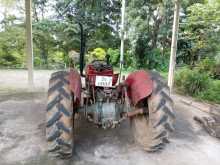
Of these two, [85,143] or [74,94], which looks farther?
[85,143]

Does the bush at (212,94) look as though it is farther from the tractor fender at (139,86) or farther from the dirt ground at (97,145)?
the tractor fender at (139,86)

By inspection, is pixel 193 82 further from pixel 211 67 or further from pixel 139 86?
pixel 139 86

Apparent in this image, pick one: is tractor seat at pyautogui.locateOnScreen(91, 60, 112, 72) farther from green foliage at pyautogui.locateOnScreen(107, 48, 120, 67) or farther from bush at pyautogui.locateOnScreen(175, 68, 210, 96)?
green foliage at pyautogui.locateOnScreen(107, 48, 120, 67)

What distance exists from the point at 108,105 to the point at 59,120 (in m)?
0.84

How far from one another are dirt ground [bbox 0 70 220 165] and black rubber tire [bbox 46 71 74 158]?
200 mm

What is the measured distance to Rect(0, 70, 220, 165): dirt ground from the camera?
9.88 feet

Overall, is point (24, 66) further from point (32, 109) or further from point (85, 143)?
point (85, 143)

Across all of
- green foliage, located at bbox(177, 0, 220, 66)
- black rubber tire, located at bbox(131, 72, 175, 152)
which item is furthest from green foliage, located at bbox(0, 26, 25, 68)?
black rubber tire, located at bbox(131, 72, 175, 152)

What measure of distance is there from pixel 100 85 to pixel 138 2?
25.1 ft

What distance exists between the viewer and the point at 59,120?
2.82 metres

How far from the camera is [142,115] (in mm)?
3596

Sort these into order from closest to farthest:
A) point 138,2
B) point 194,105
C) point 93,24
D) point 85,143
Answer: point 85,143, point 194,105, point 138,2, point 93,24

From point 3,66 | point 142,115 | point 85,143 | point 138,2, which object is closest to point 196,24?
point 138,2

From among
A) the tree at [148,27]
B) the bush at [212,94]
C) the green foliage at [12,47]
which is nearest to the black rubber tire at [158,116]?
the bush at [212,94]
